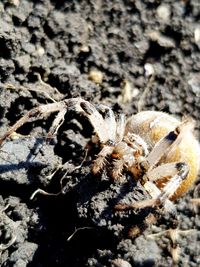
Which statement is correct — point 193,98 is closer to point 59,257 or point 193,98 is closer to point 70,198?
point 70,198

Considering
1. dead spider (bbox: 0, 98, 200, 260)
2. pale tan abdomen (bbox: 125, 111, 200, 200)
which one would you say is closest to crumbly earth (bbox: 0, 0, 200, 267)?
dead spider (bbox: 0, 98, 200, 260)

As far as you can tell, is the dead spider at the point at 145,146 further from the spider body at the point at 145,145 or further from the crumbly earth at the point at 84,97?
the crumbly earth at the point at 84,97

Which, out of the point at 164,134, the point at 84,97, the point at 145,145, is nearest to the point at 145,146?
the point at 145,145

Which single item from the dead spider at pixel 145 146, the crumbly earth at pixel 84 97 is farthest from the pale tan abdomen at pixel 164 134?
the crumbly earth at pixel 84 97

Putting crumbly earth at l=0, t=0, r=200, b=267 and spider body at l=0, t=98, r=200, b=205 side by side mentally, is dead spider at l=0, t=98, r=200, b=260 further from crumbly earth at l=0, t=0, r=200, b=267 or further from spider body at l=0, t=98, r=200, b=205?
crumbly earth at l=0, t=0, r=200, b=267

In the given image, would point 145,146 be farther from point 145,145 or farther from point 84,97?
point 84,97

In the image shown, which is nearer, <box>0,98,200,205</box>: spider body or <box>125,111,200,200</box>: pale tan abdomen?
<box>0,98,200,205</box>: spider body

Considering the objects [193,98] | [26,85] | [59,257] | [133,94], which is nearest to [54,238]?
[59,257]
